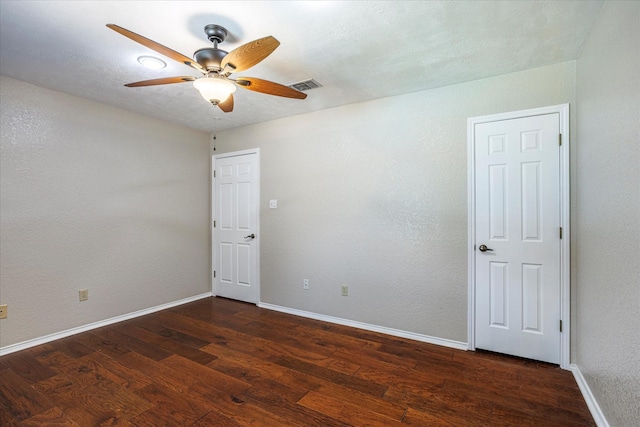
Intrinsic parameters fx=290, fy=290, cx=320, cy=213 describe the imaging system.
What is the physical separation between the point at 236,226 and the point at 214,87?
2556 millimetres

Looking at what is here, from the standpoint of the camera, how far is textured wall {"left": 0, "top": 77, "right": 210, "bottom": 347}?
2619 millimetres

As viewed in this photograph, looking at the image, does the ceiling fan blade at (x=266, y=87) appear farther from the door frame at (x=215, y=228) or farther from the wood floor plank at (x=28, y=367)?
the wood floor plank at (x=28, y=367)

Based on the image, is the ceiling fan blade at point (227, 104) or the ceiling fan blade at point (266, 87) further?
the ceiling fan blade at point (227, 104)

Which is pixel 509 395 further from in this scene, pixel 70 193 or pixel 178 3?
pixel 70 193

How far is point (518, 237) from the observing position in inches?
97.0

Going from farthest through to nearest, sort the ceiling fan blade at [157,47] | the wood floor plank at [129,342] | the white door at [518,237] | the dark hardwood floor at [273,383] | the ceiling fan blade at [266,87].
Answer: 1. the wood floor plank at [129,342]
2. the white door at [518,237]
3. the ceiling fan blade at [266,87]
4. the dark hardwood floor at [273,383]
5. the ceiling fan blade at [157,47]

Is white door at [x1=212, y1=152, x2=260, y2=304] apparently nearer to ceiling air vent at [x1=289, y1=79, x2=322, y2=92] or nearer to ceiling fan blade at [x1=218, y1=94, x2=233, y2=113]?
ceiling air vent at [x1=289, y1=79, x2=322, y2=92]

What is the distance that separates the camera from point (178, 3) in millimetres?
1648

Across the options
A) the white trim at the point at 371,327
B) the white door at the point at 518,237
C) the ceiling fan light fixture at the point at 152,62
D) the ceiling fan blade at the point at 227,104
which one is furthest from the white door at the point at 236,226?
the white door at the point at 518,237

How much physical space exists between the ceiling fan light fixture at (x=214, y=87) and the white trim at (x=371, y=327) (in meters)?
2.56

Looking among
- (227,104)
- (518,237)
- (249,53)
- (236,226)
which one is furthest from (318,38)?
(236,226)

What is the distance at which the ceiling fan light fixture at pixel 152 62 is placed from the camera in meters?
2.20

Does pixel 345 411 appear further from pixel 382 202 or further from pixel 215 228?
pixel 215 228

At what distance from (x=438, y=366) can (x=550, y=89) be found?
242cm
